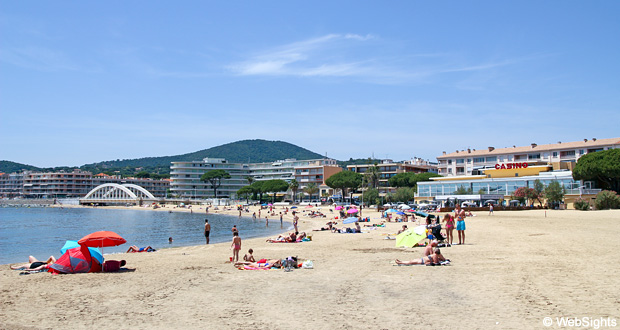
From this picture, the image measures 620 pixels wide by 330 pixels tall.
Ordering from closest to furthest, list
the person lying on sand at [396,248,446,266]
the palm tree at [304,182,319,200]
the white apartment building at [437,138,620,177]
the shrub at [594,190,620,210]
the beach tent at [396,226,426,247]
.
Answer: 1. the person lying on sand at [396,248,446,266]
2. the beach tent at [396,226,426,247]
3. the shrub at [594,190,620,210]
4. the white apartment building at [437,138,620,177]
5. the palm tree at [304,182,319,200]

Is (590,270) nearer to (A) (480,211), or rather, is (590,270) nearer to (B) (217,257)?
(B) (217,257)

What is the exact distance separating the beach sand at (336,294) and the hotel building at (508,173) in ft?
138

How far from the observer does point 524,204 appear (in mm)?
55812

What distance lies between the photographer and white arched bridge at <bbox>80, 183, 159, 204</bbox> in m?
149

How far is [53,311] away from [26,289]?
3336 mm

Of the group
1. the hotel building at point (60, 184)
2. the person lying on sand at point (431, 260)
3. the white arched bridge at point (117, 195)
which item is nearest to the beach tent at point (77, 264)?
the person lying on sand at point (431, 260)

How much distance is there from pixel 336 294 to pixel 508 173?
2306 inches

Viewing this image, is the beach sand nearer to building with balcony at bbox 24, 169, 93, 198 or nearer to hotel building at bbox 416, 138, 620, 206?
hotel building at bbox 416, 138, 620, 206

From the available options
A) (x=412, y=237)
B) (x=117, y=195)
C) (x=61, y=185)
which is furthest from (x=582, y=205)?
(x=61, y=185)

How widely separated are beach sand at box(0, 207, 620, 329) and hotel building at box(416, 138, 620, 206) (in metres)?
42.1

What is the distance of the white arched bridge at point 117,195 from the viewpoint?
149 metres

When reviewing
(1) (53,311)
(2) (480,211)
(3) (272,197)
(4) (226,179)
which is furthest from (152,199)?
(1) (53,311)

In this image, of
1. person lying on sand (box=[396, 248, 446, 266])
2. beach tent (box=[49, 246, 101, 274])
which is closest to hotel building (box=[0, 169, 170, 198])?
beach tent (box=[49, 246, 101, 274])

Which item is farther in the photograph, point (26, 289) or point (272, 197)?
point (272, 197)
